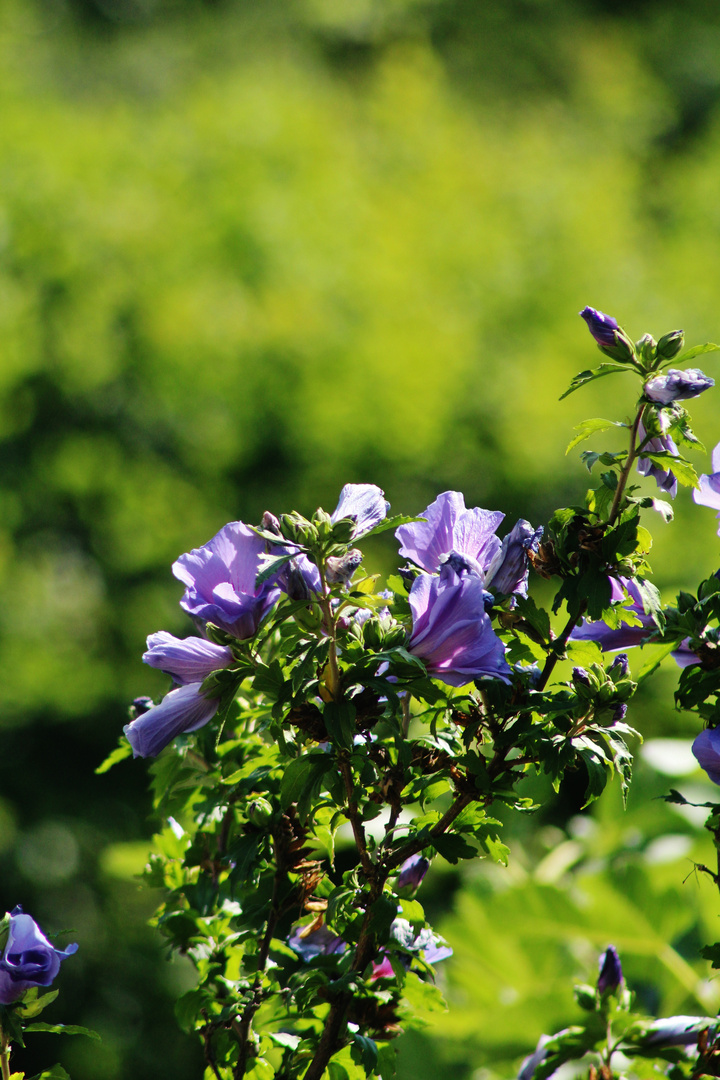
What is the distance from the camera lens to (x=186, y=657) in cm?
47

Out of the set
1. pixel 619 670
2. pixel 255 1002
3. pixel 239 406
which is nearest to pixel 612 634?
pixel 619 670

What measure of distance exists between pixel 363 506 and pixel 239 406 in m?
3.48

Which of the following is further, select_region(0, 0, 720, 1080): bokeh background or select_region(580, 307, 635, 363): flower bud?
select_region(0, 0, 720, 1080): bokeh background

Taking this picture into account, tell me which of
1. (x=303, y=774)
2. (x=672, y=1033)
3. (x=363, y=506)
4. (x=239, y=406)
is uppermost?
(x=239, y=406)

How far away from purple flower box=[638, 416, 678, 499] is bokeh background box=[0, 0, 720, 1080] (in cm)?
68

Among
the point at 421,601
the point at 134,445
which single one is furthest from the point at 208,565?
the point at 134,445

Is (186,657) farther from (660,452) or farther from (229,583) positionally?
(660,452)

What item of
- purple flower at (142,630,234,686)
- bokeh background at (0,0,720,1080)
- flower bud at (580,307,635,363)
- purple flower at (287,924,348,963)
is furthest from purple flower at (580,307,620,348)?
bokeh background at (0,0,720,1080)

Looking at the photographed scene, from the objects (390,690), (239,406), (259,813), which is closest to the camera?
(390,690)

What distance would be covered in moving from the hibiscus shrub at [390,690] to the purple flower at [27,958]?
9 cm

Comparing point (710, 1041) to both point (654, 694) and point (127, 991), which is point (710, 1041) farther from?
point (127, 991)

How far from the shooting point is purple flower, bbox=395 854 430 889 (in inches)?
21.5

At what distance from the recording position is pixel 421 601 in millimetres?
460

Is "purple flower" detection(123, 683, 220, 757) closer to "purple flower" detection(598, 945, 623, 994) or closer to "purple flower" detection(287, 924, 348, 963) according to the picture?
"purple flower" detection(287, 924, 348, 963)
